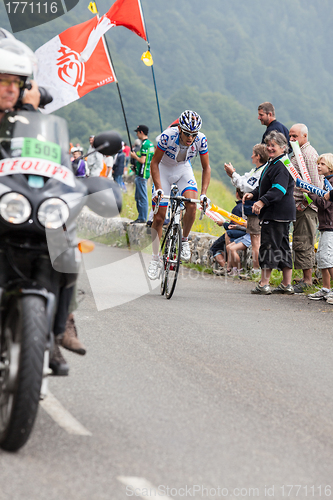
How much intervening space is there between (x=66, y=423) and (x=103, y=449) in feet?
1.47

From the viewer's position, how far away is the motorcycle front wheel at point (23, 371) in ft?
11.1

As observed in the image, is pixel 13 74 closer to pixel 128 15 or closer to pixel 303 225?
pixel 303 225

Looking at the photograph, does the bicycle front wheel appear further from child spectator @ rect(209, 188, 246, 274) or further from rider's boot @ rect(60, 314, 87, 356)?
rider's boot @ rect(60, 314, 87, 356)

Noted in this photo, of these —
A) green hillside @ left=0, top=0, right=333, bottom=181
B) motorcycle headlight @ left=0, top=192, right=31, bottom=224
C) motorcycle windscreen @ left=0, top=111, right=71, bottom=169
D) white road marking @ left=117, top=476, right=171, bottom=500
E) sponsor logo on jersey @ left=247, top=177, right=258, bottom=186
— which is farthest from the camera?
green hillside @ left=0, top=0, right=333, bottom=181

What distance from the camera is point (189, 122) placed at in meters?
9.02

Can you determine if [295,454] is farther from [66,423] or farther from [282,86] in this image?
[282,86]

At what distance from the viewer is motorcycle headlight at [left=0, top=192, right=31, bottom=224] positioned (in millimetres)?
3568

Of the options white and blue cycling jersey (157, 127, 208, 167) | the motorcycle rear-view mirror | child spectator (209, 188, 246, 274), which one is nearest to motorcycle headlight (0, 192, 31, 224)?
the motorcycle rear-view mirror

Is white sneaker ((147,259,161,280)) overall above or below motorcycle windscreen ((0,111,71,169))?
A: below

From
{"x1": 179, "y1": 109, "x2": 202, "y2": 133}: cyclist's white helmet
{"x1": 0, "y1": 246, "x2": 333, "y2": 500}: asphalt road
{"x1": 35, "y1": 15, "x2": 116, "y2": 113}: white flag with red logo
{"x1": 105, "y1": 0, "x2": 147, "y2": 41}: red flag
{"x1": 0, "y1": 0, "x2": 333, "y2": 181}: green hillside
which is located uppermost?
{"x1": 0, "y1": 0, "x2": 333, "y2": 181}: green hillside

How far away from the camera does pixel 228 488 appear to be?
131 inches

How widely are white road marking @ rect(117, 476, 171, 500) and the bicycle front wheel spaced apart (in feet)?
18.8

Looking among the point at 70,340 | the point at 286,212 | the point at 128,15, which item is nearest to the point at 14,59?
the point at 70,340

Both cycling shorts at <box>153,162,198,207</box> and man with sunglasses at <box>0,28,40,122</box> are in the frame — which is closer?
man with sunglasses at <box>0,28,40,122</box>
